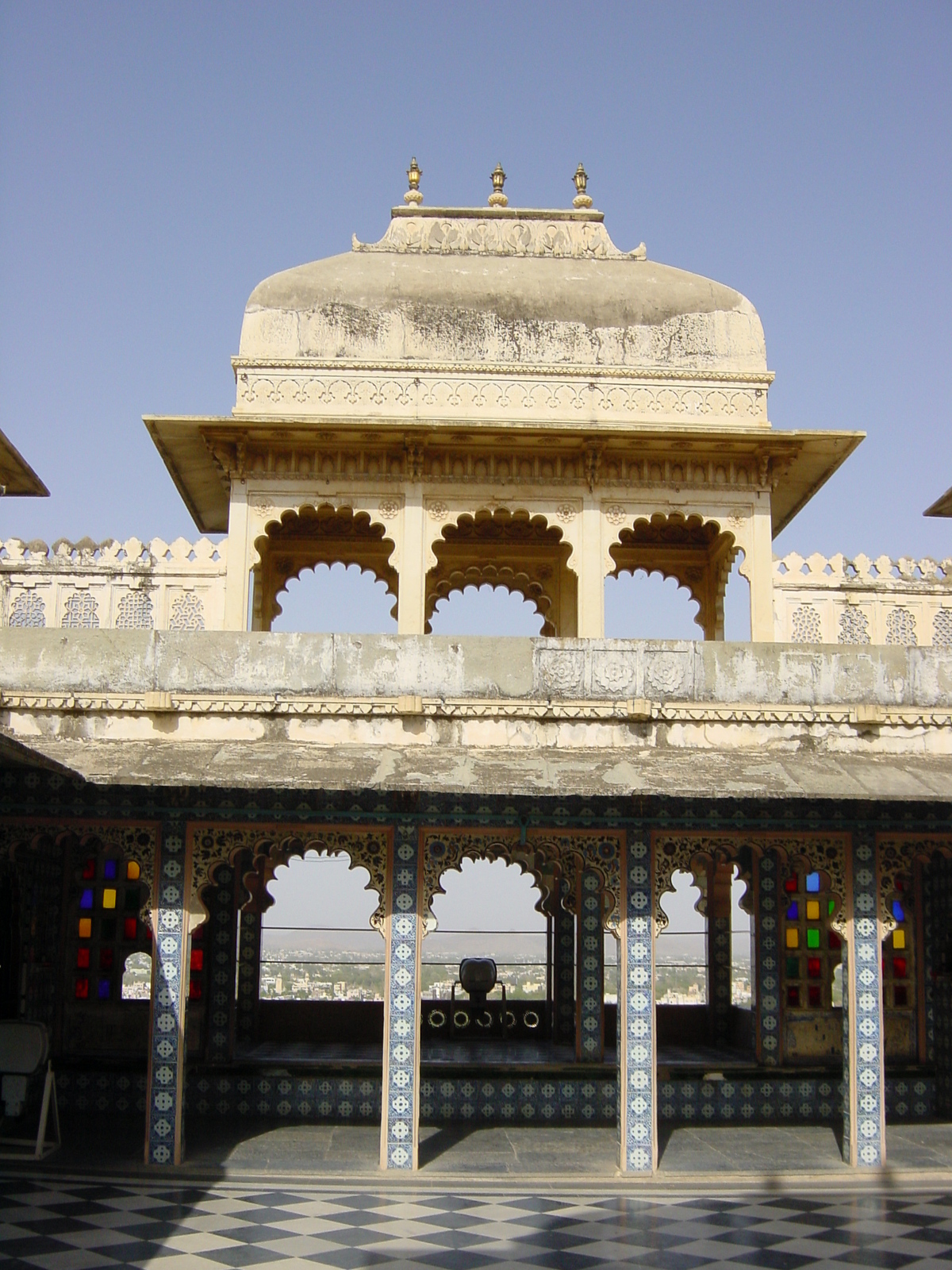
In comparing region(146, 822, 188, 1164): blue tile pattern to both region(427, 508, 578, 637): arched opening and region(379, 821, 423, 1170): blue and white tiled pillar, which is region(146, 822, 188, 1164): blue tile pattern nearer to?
region(379, 821, 423, 1170): blue and white tiled pillar

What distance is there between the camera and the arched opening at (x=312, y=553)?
54.1 feet

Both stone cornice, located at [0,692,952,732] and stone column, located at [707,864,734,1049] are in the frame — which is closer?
stone cornice, located at [0,692,952,732]

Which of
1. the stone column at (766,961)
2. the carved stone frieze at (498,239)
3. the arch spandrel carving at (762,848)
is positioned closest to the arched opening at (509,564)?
the carved stone frieze at (498,239)

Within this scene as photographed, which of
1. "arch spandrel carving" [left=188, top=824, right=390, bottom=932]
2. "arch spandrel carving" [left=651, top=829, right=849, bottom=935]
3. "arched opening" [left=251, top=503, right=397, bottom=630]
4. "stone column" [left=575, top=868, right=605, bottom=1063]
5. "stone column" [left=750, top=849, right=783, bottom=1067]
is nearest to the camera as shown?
"arch spandrel carving" [left=188, top=824, right=390, bottom=932]

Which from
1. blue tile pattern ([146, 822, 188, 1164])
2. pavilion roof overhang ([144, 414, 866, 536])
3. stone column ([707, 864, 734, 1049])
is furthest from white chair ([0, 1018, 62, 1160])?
stone column ([707, 864, 734, 1049])

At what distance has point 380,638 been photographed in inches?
434

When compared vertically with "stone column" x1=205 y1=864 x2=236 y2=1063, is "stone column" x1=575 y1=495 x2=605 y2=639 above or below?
above

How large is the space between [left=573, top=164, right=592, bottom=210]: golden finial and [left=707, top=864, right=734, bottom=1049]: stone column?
868 cm

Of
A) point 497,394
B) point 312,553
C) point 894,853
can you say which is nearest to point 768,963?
point 894,853

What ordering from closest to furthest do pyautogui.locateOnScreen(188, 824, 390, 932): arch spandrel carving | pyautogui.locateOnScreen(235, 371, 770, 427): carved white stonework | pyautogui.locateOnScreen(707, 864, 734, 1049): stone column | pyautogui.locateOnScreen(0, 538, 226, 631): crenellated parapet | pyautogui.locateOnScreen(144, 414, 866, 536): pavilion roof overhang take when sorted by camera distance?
1. pyautogui.locateOnScreen(188, 824, 390, 932): arch spandrel carving
2. pyautogui.locateOnScreen(0, 538, 226, 631): crenellated parapet
3. pyautogui.locateOnScreen(144, 414, 866, 536): pavilion roof overhang
4. pyautogui.locateOnScreen(235, 371, 770, 427): carved white stonework
5. pyautogui.locateOnScreen(707, 864, 734, 1049): stone column

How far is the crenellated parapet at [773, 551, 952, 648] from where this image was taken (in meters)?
14.3

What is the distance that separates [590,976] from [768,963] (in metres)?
1.80

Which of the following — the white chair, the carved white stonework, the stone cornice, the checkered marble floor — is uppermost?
the carved white stonework

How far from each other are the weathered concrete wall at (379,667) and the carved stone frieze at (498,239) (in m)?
7.36
